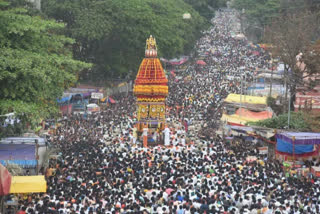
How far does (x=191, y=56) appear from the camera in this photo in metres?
65.1

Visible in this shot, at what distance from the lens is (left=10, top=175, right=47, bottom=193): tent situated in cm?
1692

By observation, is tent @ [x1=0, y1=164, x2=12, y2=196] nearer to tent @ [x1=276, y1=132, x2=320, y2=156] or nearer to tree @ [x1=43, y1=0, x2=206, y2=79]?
tent @ [x1=276, y1=132, x2=320, y2=156]

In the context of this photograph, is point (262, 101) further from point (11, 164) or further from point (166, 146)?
point (11, 164)

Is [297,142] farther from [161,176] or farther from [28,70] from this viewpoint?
[28,70]

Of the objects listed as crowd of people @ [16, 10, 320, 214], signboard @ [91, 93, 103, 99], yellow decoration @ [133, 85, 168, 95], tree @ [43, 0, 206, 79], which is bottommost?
crowd of people @ [16, 10, 320, 214]

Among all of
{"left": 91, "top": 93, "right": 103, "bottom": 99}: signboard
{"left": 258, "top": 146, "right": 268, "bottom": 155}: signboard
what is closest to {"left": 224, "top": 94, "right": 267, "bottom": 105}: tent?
{"left": 91, "top": 93, "right": 103, "bottom": 99}: signboard

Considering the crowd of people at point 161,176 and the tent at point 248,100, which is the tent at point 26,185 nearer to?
the crowd of people at point 161,176

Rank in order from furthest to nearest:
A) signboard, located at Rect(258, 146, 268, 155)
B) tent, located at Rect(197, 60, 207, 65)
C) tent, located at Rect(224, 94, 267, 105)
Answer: tent, located at Rect(197, 60, 207, 65)
tent, located at Rect(224, 94, 267, 105)
signboard, located at Rect(258, 146, 268, 155)

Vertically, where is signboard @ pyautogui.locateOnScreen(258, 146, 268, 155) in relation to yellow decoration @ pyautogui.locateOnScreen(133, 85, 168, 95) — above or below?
below

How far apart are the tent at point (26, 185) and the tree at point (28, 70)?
10.6 feet

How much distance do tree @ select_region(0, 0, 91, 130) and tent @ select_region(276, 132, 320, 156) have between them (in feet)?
29.5

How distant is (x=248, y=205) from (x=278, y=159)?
22.4 feet

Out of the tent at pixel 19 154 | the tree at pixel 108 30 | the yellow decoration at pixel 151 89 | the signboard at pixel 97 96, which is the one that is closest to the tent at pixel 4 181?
the tent at pixel 19 154

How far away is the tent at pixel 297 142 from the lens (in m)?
22.1
